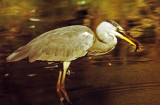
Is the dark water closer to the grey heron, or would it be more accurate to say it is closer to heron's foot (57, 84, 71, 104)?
heron's foot (57, 84, 71, 104)

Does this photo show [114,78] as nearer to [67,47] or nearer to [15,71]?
[67,47]

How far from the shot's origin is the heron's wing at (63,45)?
19.9 feet

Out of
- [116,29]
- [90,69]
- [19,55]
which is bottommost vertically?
[90,69]

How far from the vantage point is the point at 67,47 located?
6160mm

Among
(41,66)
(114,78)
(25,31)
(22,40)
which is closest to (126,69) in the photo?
(114,78)

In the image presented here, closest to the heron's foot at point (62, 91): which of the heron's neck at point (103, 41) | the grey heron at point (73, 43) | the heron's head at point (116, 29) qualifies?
the grey heron at point (73, 43)

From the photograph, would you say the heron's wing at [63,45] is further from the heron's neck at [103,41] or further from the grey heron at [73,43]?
the heron's neck at [103,41]

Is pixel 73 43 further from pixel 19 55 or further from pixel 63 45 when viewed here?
pixel 19 55

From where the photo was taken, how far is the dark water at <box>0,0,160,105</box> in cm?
593

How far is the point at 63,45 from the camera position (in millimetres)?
6156

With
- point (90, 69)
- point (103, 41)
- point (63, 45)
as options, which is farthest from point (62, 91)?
point (90, 69)

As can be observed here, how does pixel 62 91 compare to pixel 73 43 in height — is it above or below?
below

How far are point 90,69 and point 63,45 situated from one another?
4.39ft

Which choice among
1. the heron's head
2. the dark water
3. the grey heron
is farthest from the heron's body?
the dark water
